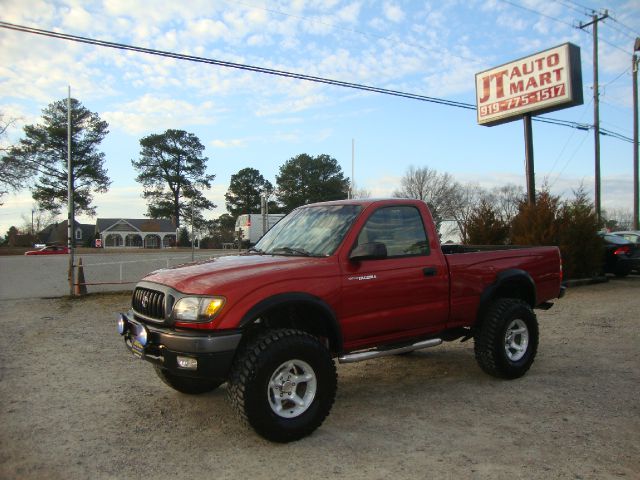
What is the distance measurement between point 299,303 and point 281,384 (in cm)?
63

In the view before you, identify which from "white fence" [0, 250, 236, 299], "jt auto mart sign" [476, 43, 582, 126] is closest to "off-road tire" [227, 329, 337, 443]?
"white fence" [0, 250, 236, 299]

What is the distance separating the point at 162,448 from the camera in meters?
3.78

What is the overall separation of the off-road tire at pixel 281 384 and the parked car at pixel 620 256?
48.5 ft

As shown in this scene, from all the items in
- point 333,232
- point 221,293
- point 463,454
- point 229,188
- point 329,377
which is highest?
point 229,188

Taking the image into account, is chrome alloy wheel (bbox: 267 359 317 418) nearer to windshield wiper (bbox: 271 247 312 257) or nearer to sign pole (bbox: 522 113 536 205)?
windshield wiper (bbox: 271 247 312 257)

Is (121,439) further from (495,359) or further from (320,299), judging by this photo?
(495,359)

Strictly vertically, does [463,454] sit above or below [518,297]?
below

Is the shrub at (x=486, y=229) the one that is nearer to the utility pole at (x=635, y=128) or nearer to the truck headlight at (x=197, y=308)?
the truck headlight at (x=197, y=308)

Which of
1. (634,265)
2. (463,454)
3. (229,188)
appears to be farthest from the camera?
(229,188)

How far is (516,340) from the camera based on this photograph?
575cm

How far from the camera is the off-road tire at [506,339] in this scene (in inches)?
210

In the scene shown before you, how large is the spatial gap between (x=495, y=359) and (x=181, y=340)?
330 centimetres

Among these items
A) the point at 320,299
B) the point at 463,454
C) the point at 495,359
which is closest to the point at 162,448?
the point at 320,299

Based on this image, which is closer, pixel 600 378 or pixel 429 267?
pixel 429 267
